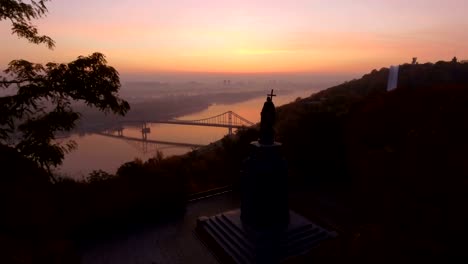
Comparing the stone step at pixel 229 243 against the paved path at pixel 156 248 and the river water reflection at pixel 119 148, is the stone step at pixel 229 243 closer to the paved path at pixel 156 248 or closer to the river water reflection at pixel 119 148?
the paved path at pixel 156 248

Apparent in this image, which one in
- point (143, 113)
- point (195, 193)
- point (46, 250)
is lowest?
point (143, 113)

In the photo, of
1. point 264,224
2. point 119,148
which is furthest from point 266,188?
point 119,148

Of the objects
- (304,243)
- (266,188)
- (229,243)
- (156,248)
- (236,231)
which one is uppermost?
(266,188)

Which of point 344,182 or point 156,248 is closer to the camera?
point 156,248

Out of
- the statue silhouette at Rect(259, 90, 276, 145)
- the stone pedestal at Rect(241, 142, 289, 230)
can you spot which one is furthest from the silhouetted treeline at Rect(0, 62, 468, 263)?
the statue silhouette at Rect(259, 90, 276, 145)

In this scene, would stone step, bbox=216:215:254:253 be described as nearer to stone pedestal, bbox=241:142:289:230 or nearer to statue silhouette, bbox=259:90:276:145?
stone pedestal, bbox=241:142:289:230

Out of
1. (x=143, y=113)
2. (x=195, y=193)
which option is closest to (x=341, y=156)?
(x=195, y=193)

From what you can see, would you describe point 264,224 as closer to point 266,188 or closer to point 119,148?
point 266,188

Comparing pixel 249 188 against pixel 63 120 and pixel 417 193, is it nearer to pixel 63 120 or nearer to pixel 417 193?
pixel 417 193
